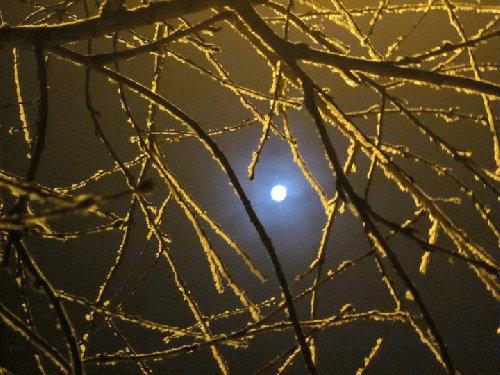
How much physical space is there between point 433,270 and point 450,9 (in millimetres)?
3622

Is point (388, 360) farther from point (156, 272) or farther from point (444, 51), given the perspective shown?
point (444, 51)

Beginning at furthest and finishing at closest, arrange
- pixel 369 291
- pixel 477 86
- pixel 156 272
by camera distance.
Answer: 1. pixel 369 291
2. pixel 156 272
3. pixel 477 86

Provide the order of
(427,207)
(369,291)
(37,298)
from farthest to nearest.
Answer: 1. (369,291)
2. (37,298)
3. (427,207)

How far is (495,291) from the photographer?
0.48 m

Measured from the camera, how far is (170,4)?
471mm

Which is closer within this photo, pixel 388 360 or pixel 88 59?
pixel 88 59

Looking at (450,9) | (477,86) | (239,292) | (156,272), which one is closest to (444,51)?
(477,86)

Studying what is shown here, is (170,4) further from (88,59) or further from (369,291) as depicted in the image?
(369,291)

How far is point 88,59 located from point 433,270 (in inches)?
150

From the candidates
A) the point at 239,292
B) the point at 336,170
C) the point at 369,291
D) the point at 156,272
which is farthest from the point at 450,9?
the point at 369,291

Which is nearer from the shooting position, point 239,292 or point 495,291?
point 495,291

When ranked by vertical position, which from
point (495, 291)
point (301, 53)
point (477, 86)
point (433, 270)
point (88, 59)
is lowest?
point (495, 291)

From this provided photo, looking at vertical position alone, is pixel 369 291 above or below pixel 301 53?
above

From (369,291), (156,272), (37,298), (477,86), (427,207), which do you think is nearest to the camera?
(477,86)
